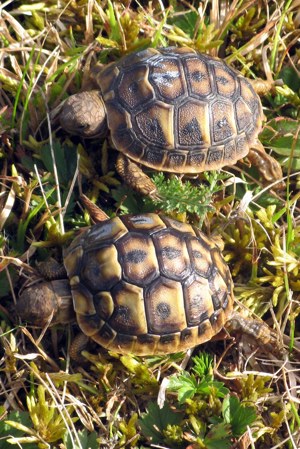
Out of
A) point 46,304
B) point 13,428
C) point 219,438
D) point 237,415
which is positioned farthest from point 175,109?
point 13,428

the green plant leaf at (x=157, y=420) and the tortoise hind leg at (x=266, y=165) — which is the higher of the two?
the tortoise hind leg at (x=266, y=165)

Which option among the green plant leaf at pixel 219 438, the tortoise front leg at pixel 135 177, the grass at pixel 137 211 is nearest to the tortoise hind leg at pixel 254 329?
the grass at pixel 137 211

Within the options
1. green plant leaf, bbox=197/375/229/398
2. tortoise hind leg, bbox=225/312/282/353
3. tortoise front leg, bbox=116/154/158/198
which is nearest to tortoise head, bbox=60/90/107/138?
tortoise front leg, bbox=116/154/158/198

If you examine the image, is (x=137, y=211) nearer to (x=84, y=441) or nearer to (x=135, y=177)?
(x=135, y=177)

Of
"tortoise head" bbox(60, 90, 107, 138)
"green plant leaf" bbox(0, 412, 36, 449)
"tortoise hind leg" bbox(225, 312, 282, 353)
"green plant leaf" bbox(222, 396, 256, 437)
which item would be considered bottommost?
"green plant leaf" bbox(0, 412, 36, 449)

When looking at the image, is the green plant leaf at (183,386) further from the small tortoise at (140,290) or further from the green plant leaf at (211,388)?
the small tortoise at (140,290)

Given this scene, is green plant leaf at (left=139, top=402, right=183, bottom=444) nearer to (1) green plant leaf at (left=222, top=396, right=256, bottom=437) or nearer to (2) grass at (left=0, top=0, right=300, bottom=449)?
(2) grass at (left=0, top=0, right=300, bottom=449)

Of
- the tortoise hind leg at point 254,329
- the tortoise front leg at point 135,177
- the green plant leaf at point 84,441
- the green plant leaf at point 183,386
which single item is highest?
the tortoise front leg at point 135,177
